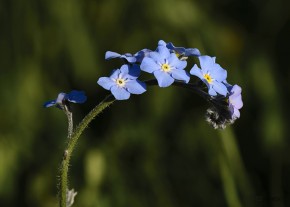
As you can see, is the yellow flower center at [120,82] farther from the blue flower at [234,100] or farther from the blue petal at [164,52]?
the blue flower at [234,100]

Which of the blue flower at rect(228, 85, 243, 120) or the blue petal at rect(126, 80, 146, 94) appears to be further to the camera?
the blue flower at rect(228, 85, 243, 120)

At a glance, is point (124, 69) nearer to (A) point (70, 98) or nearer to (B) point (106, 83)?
(B) point (106, 83)

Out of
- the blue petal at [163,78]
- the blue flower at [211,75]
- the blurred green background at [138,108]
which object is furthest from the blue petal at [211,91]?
the blurred green background at [138,108]

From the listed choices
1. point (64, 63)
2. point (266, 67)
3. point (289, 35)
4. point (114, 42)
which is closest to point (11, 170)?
point (64, 63)

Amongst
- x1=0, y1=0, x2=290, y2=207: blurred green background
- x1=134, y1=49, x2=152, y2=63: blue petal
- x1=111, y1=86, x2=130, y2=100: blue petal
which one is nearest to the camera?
x1=111, y1=86, x2=130, y2=100: blue petal

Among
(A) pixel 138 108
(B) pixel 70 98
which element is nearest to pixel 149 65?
(B) pixel 70 98

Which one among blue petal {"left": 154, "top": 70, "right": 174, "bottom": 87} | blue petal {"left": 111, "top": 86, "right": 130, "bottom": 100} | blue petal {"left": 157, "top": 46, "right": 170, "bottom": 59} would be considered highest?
blue petal {"left": 157, "top": 46, "right": 170, "bottom": 59}

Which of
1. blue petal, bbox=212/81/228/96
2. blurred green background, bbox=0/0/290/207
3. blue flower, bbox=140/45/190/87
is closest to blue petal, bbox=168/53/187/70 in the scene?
blue flower, bbox=140/45/190/87

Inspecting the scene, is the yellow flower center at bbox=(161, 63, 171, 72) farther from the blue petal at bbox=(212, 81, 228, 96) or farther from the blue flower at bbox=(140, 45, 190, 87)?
the blue petal at bbox=(212, 81, 228, 96)
